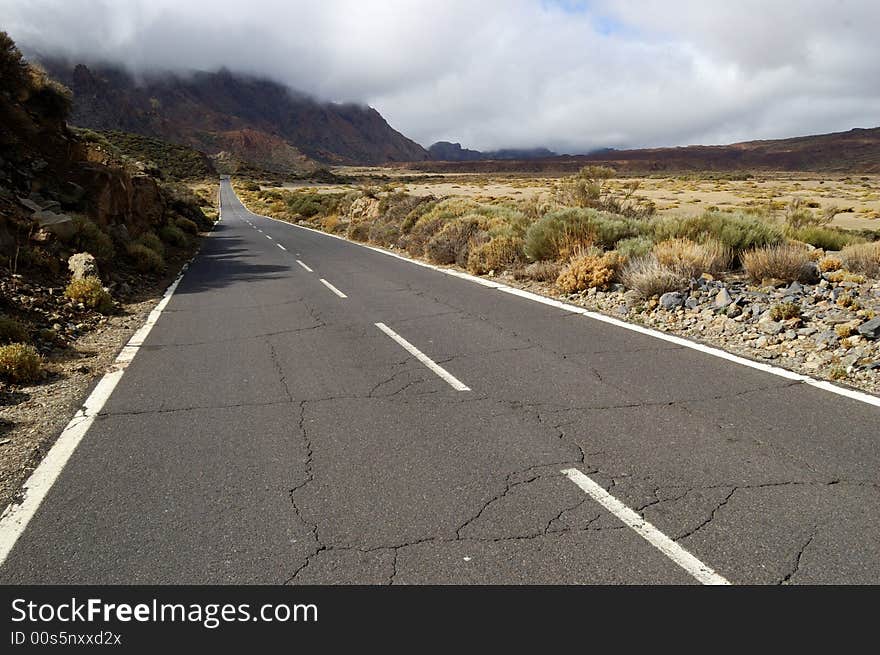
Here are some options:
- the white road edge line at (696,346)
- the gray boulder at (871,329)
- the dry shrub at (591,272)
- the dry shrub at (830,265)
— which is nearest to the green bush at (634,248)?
the dry shrub at (591,272)

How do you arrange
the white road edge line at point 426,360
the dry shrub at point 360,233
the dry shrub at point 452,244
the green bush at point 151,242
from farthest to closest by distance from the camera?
the dry shrub at point 360,233 → the green bush at point 151,242 → the dry shrub at point 452,244 → the white road edge line at point 426,360

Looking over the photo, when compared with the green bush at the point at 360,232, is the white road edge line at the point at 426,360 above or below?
above

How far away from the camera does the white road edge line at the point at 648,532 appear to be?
9.86 feet

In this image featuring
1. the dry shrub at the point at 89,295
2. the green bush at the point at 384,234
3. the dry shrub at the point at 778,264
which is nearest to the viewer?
the dry shrub at the point at 778,264

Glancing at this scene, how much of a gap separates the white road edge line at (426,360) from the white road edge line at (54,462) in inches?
130

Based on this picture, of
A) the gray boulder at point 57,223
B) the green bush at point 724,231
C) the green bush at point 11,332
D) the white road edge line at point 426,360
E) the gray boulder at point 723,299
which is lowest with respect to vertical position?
the white road edge line at point 426,360

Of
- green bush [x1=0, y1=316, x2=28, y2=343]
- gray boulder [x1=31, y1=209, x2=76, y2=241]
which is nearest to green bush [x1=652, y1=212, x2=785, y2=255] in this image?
green bush [x1=0, y1=316, x2=28, y2=343]

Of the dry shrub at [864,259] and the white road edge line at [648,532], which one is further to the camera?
the dry shrub at [864,259]

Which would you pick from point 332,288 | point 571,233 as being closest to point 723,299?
point 571,233

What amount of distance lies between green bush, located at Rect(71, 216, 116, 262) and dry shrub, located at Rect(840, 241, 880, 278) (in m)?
15.0

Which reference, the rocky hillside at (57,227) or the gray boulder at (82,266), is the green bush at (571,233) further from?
the gray boulder at (82,266)

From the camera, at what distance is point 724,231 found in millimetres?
11398

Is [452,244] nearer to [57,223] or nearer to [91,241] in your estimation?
[91,241]
